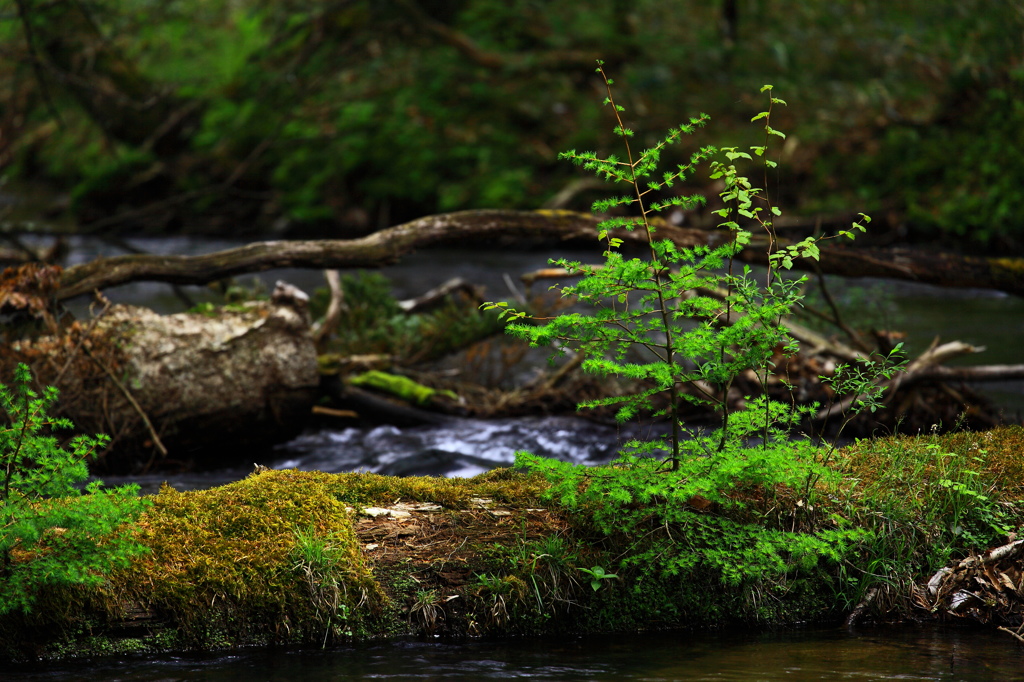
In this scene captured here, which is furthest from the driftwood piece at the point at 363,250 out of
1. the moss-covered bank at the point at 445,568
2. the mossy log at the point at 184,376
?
the moss-covered bank at the point at 445,568

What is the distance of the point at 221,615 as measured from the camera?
11.7ft

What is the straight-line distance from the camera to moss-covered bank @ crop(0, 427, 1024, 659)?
3.55 m

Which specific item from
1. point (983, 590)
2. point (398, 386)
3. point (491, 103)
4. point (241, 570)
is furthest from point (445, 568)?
point (491, 103)

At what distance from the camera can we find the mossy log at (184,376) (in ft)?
21.5

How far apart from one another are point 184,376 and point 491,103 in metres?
13.9

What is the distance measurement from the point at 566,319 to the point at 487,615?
125 cm

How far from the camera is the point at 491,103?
19547 mm

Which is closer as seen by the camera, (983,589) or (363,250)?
(983,589)

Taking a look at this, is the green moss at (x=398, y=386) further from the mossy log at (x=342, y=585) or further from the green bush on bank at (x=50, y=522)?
the green bush on bank at (x=50, y=522)

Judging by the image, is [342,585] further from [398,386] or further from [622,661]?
[398,386]

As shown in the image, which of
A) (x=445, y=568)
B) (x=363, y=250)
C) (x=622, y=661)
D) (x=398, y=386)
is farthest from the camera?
(x=398, y=386)

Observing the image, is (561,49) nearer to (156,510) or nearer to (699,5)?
(699,5)

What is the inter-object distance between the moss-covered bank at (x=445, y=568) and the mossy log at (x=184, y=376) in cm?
281

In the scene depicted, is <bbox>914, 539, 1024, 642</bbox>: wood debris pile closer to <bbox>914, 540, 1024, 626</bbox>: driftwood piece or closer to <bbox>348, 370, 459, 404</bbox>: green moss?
<bbox>914, 540, 1024, 626</bbox>: driftwood piece
